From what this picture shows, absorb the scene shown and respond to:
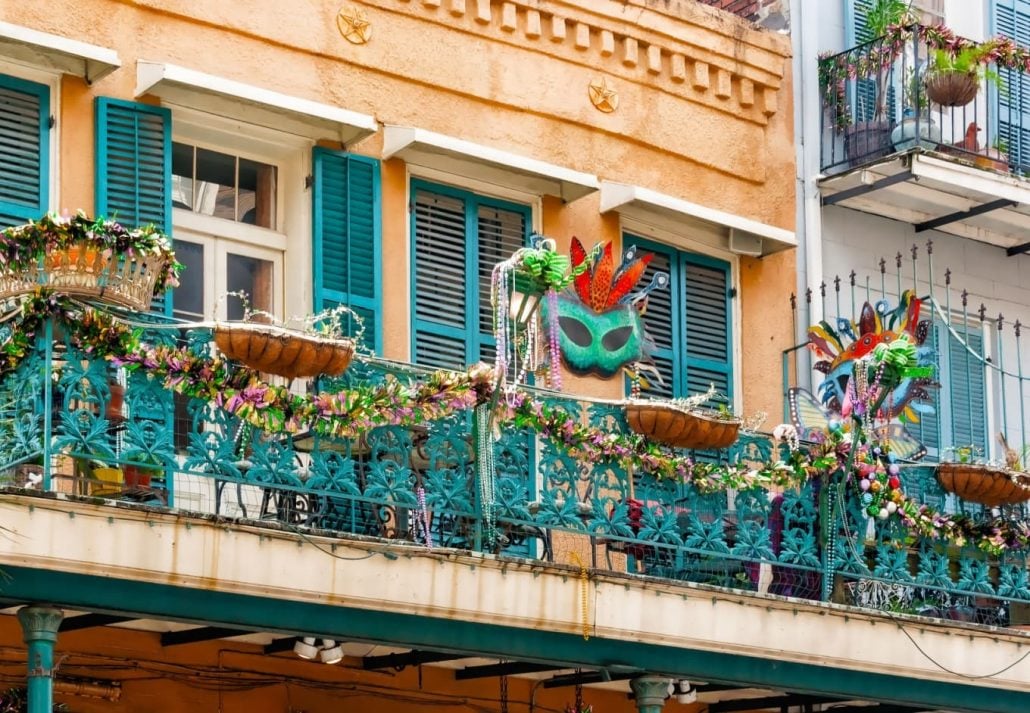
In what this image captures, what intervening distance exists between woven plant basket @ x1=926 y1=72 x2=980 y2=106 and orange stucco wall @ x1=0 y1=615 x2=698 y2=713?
504 cm

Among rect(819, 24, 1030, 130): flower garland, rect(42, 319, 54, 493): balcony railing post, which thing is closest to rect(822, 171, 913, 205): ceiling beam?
rect(819, 24, 1030, 130): flower garland

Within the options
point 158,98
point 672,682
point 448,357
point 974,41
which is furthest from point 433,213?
point 974,41

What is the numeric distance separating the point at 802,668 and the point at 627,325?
2.24 metres

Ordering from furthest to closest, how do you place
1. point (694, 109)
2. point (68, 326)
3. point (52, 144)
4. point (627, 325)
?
1. point (694, 109)
2. point (627, 325)
3. point (52, 144)
4. point (68, 326)

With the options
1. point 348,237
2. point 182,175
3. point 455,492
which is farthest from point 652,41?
point 455,492

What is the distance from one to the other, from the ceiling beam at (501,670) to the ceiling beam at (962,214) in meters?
5.15

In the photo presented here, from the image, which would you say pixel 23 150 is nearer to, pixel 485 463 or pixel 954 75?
pixel 485 463

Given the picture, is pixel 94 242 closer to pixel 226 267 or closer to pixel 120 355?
pixel 120 355

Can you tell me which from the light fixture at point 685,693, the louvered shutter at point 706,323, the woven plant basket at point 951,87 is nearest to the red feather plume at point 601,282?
the louvered shutter at point 706,323

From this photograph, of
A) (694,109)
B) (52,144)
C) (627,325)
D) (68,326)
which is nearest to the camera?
(68,326)

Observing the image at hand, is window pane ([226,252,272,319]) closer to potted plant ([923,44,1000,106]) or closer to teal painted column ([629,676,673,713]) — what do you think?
teal painted column ([629,676,673,713])

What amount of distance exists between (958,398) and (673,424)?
474 cm

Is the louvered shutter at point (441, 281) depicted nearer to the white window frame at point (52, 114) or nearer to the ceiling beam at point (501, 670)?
the ceiling beam at point (501, 670)

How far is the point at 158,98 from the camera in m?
13.8
